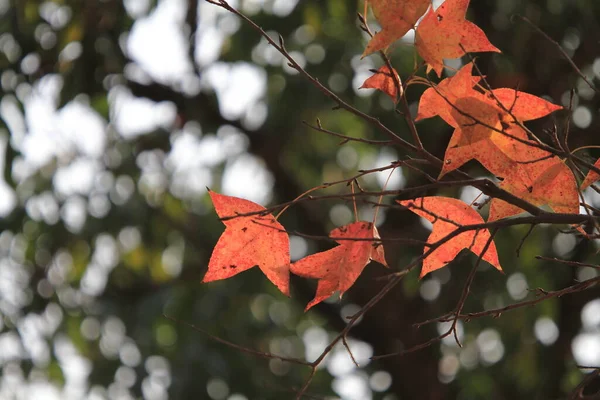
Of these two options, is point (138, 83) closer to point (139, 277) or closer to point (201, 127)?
point (201, 127)

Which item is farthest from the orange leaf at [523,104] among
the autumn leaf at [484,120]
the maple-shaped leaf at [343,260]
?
the maple-shaped leaf at [343,260]

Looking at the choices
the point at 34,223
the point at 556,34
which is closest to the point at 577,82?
the point at 556,34

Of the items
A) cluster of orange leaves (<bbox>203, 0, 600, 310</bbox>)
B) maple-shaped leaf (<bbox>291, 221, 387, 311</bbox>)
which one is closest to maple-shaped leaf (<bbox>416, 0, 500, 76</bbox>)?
cluster of orange leaves (<bbox>203, 0, 600, 310</bbox>)

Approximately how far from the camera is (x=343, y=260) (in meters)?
0.47

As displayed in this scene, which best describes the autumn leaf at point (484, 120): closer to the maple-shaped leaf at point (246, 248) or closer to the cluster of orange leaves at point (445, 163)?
the cluster of orange leaves at point (445, 163)

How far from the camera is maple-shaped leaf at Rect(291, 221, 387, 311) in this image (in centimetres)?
46

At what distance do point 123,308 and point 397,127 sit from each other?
1.11 meters

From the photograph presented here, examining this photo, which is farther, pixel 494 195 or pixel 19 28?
pixel 19 28

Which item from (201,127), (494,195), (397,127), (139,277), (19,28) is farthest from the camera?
(139,277)

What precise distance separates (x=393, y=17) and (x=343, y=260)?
0.15 meters

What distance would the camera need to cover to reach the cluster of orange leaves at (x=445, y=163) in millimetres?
425

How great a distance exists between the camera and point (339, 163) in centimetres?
267

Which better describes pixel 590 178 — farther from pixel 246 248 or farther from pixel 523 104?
pixel 246 248

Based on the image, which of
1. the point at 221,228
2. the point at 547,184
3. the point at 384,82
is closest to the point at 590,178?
the point at 547,184
